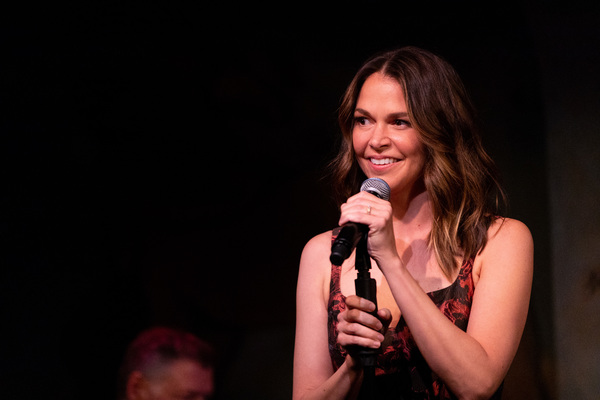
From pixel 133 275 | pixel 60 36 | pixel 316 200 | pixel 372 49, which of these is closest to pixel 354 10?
pixel 372 49

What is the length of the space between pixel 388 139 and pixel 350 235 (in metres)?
0.61

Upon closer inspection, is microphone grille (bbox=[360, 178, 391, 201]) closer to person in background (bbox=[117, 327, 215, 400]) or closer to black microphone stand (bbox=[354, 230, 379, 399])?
black microphone stand (bbox=[354, 230, 379, 399])

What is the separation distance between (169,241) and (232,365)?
1.91ft

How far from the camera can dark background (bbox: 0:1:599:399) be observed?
2502 mm

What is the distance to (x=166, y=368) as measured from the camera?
2.57 metres

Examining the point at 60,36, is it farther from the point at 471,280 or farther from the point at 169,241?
the point at 471,280

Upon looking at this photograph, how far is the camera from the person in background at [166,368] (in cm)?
252

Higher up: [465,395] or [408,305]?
[408,305]

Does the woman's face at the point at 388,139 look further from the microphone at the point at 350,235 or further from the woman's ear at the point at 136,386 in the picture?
the woman's ear at the point at 136,386

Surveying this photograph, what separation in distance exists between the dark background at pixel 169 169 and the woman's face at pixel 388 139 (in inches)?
32.1

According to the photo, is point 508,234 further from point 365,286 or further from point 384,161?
point 365,286

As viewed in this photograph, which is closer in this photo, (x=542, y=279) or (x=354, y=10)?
(x=542, y=279)

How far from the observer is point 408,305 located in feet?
4.63

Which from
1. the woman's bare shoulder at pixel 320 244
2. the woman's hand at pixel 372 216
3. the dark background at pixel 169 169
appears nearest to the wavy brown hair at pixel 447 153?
the woman's bare shoulder at pixel 320 244
